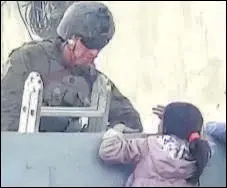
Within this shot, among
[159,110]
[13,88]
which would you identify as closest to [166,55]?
[159,110]

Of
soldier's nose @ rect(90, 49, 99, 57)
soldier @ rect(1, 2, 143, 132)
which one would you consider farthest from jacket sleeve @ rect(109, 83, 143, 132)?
soldier's nose @ rect(90, 49, 99, 57)

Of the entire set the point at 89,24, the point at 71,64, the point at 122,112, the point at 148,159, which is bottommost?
the point at 148,159

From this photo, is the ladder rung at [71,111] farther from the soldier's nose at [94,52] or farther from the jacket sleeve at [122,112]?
the soldier's nose at [94,52]

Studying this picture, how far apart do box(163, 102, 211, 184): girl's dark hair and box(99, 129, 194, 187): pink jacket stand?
0.08 ft

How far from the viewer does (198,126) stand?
2268mm

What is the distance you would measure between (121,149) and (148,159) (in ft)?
0.28

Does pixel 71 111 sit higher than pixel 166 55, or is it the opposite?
pixel 166 55

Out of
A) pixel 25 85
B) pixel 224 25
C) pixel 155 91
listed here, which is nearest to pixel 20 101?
pixel 25 85

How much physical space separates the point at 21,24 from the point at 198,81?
0.56m

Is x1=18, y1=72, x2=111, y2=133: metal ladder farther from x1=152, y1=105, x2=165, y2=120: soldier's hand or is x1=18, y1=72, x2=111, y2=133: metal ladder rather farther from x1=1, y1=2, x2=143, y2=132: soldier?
x1=152, y1=105, x2=165, y2=120: soldier's hand

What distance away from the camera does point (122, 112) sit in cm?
233

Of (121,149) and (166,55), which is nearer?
(121,149)

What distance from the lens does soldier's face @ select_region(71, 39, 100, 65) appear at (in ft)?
7.64

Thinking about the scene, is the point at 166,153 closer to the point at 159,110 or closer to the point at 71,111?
the point at 159,110
